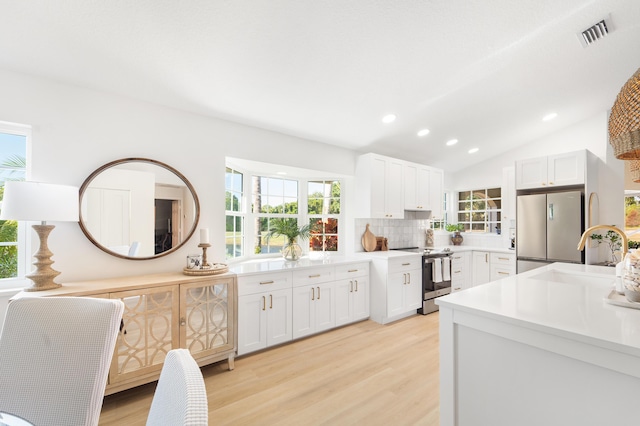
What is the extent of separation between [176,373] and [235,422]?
1.64m

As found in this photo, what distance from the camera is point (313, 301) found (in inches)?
125

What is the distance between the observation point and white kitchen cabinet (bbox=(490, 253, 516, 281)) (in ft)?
15.1

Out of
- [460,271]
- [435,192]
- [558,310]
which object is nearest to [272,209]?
[435,192]

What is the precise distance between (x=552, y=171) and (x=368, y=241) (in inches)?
110

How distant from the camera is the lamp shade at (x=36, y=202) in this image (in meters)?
1.69

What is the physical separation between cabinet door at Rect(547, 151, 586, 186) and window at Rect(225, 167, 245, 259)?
4.33 metres

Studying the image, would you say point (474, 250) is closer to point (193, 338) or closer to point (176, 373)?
point (193, 338)

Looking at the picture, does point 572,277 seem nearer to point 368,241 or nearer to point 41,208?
point 368,241

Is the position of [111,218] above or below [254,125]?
below

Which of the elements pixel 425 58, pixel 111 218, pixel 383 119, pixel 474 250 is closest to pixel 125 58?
pixel 111 218

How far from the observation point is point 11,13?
1.61 meters

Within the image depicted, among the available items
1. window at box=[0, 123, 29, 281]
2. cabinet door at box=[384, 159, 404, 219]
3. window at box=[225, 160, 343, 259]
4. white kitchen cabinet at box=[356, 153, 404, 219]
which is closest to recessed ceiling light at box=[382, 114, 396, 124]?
white kitchen cabinet at box=[356, 153, 404, 219]

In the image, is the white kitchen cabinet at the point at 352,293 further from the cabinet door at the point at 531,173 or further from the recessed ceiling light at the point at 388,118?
the cabinet door at the point at 531,173

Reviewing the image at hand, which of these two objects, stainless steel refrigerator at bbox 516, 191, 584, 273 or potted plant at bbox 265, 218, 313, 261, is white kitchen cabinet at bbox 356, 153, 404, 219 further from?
stainless steel refrigerator at bbox 516, 191, 584, 273
